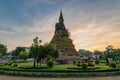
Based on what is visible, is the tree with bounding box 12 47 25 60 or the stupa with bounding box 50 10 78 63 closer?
the stupa with bounding box 50 10 78 63

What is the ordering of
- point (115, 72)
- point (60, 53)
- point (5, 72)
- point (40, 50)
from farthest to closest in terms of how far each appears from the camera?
1. point (60, 53)
2. point (40, 50)
3. point (5, 72)
4. point (115, 72)

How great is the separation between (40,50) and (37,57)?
2.07m

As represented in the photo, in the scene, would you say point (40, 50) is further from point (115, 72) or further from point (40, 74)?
point (115, 72)

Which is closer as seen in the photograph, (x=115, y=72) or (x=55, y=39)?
(x=115, y=72)

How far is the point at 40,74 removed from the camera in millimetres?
30906

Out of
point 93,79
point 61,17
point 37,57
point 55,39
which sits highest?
point 61,17

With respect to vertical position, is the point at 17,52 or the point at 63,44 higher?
the point at 17,52

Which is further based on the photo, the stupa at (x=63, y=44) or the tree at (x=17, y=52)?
the tree at (x=17, y=52)

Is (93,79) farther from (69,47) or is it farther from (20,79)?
(69,47)

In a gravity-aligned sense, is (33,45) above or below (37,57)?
above

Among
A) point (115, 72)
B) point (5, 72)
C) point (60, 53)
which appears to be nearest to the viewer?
point (115, 72)

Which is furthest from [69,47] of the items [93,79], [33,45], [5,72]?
[93,79]

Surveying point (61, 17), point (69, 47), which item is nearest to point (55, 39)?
point (69, 47)

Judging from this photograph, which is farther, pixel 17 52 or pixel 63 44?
pixel 17 52
